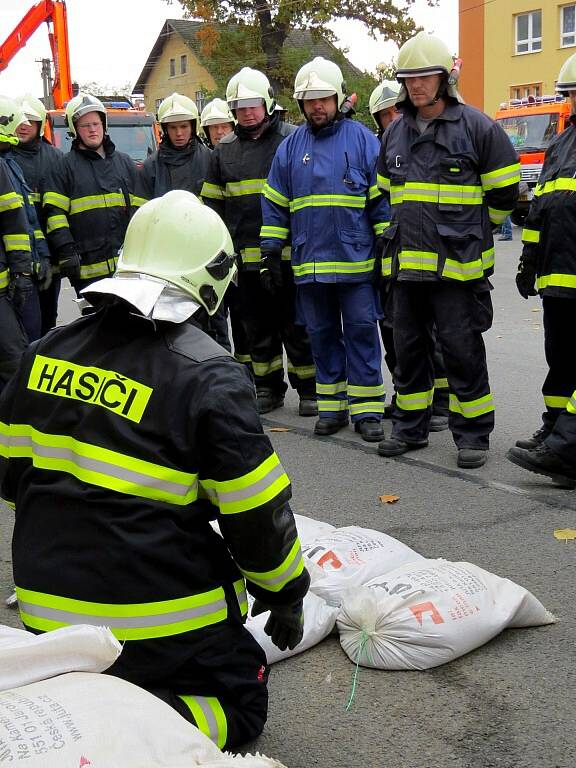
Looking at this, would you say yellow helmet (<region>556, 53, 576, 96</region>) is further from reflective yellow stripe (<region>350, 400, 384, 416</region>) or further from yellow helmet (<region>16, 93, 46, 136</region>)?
yellow helmet (<region>16, 93, 46, 136</region>)

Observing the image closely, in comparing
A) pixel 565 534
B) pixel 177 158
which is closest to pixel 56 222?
pixel 177 158

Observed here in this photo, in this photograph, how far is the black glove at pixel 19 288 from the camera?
619 centimetres

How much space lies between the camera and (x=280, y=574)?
102 inches

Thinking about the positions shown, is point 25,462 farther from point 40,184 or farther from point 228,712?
point 40,184

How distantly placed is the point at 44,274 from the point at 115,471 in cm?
514

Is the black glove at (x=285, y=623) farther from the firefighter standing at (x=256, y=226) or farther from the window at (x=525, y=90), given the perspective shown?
the window at (x=525, y=90)

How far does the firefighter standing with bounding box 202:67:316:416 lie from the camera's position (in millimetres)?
6914

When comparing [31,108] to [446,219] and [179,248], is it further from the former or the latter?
[179,248]

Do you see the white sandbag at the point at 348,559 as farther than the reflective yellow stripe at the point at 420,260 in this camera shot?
No

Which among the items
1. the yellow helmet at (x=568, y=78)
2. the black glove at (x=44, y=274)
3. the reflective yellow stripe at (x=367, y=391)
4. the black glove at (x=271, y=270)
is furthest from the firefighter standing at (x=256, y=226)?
the yellow helmet at (x=568, y=78)

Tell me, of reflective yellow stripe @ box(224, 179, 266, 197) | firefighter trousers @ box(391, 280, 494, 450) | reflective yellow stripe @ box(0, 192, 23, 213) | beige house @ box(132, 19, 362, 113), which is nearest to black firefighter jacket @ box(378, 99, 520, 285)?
firefighter trousers @ box(391, 280, 494, 450)

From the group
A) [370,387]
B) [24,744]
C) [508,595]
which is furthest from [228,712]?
[370,387]

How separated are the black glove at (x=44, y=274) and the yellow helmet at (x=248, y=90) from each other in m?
1.72

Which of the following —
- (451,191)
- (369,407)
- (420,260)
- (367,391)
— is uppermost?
(451,191)
